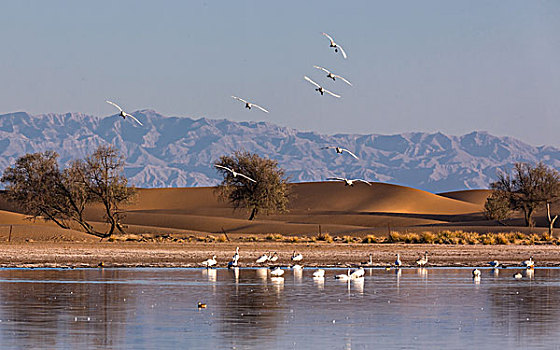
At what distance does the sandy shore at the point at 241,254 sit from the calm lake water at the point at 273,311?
783 centimetres

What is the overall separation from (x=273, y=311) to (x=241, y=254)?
26794 mm

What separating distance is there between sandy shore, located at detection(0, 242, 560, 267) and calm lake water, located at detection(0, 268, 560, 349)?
7829mm

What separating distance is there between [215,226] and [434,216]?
120ft

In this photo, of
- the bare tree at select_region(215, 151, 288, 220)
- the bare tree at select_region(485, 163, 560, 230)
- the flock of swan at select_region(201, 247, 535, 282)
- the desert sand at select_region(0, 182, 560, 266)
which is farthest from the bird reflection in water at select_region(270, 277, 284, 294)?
the bare tree at select_region(215, 151, 288, 220)

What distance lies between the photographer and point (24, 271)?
37.4 m

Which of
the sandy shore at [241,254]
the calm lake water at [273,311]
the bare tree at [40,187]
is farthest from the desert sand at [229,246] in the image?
the calm lake water at [273,311]

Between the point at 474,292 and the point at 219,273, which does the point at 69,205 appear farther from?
the point at 474,292

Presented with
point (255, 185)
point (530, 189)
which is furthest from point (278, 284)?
point (255, 185)

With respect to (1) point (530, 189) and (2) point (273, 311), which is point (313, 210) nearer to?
(1) point (530, 189)

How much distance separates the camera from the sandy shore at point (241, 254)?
44.1 m

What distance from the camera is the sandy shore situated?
44062 mm

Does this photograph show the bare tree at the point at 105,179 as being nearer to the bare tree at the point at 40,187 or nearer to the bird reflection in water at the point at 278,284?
the bare tree at the point at 40,187

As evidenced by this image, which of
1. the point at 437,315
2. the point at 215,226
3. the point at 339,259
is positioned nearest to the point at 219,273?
the point at 339,259

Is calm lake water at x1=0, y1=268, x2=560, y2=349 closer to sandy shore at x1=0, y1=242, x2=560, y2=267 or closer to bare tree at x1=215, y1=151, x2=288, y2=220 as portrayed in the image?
sandy shore at x1=0, y1=242, x2=560, y2=267
